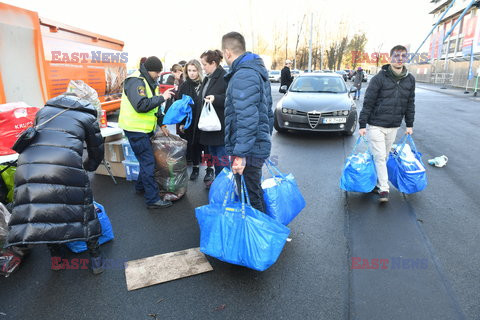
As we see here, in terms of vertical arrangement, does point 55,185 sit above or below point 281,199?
above

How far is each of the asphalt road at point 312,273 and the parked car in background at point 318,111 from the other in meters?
2.98

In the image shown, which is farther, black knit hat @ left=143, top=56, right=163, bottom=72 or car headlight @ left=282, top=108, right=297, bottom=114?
car headlight @ left=282, top=108, right=297, bottom=114

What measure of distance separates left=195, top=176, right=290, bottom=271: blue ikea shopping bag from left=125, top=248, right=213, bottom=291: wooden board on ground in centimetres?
41

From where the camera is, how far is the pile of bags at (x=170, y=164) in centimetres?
413

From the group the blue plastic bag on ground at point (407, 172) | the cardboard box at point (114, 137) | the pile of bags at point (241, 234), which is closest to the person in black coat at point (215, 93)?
the pile of bags at point (241, 234)

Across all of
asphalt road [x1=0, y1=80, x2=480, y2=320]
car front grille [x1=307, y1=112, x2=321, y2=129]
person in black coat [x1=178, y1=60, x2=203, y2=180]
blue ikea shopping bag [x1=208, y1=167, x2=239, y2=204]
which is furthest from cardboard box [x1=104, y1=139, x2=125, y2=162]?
car front grille [x1=307, y1=112, x2=321, y2=129]

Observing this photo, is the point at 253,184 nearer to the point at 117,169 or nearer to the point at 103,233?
the point at 103,233

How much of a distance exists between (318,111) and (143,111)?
4681 millimetres

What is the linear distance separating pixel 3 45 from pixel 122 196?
371cm

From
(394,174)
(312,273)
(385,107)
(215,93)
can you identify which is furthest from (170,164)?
(394,174)

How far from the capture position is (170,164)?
4.18m

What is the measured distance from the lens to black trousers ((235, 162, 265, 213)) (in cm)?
281

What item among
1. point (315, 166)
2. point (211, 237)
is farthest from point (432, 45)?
point (211, 237)

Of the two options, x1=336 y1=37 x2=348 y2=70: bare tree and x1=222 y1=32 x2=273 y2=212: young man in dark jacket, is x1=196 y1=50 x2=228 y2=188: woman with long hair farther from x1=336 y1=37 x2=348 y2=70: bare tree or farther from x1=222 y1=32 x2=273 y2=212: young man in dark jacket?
x1=336 y1=37 x2=348 y2=70: bare tree
